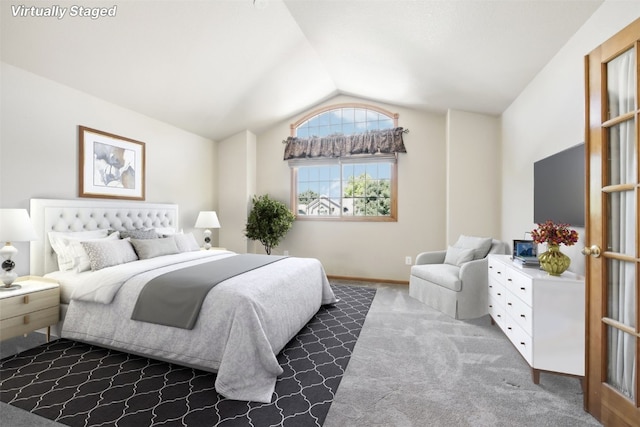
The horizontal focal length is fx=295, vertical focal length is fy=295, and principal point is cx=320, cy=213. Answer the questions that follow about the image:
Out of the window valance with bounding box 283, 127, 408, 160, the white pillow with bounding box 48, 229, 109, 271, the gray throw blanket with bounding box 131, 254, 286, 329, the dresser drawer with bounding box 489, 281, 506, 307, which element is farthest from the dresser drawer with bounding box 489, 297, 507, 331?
the white pillow with bounding box 48, 229, 109, 271

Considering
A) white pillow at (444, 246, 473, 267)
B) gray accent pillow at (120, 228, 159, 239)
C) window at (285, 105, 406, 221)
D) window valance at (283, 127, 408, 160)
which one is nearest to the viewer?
gray accent pillow at (120, 228, 159, 239)

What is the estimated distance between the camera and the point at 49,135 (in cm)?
286

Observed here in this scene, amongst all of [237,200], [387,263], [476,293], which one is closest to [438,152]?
[387,263]

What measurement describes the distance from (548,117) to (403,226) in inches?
98.3

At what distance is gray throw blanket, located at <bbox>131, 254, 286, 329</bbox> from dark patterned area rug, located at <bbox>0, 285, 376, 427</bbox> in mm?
373

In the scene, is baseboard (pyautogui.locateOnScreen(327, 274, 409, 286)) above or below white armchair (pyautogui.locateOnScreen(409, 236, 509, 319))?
below

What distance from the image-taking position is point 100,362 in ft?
7.25

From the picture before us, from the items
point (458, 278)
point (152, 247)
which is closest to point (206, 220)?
point (152, 247)

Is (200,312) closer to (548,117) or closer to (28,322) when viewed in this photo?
(28,322)

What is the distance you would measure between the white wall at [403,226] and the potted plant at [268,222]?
0.44m

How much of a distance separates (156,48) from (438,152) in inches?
154

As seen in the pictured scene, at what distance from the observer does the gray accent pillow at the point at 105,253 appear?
8.80 feet

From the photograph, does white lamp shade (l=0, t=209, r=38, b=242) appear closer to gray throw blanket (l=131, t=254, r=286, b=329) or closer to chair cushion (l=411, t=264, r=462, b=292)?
gray throw blanket (l=131, t=254, r=286, b=329)

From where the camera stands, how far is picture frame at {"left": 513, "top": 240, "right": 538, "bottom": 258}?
238cm
